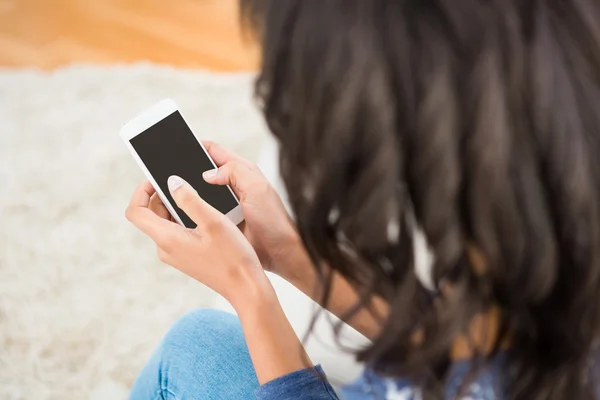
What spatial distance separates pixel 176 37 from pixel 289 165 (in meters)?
1.47

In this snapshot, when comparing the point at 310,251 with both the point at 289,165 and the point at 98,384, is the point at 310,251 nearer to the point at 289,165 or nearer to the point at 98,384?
the point at 289,165

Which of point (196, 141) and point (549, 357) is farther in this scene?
point (196, 141)

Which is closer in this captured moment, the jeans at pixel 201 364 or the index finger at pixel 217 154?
the jeans at pixel 201 364

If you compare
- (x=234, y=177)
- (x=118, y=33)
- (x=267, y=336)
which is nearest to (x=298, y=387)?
(x=267, y=336)

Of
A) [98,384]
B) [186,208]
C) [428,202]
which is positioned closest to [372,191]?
[428,202]

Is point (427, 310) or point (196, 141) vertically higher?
point (196, 141)

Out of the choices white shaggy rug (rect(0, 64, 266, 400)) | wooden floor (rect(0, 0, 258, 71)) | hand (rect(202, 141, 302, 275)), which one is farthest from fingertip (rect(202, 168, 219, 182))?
wooden floor (rect(0, 0, 258, 71))

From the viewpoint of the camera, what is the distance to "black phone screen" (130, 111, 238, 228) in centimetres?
73

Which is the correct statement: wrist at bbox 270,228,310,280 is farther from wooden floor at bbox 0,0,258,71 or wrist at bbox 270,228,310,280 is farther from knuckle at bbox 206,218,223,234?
wooden floor at bbox 0,0,258,71

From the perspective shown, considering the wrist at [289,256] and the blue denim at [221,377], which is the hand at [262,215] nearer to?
the wrist at [289,256]

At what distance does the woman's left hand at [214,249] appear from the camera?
0.61 meters

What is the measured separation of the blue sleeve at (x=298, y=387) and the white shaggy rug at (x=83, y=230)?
1.79 feet

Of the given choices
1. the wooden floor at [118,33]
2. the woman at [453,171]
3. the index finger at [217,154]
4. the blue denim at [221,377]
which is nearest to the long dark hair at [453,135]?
the woman at [453,171]

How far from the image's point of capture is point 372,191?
386 mm
